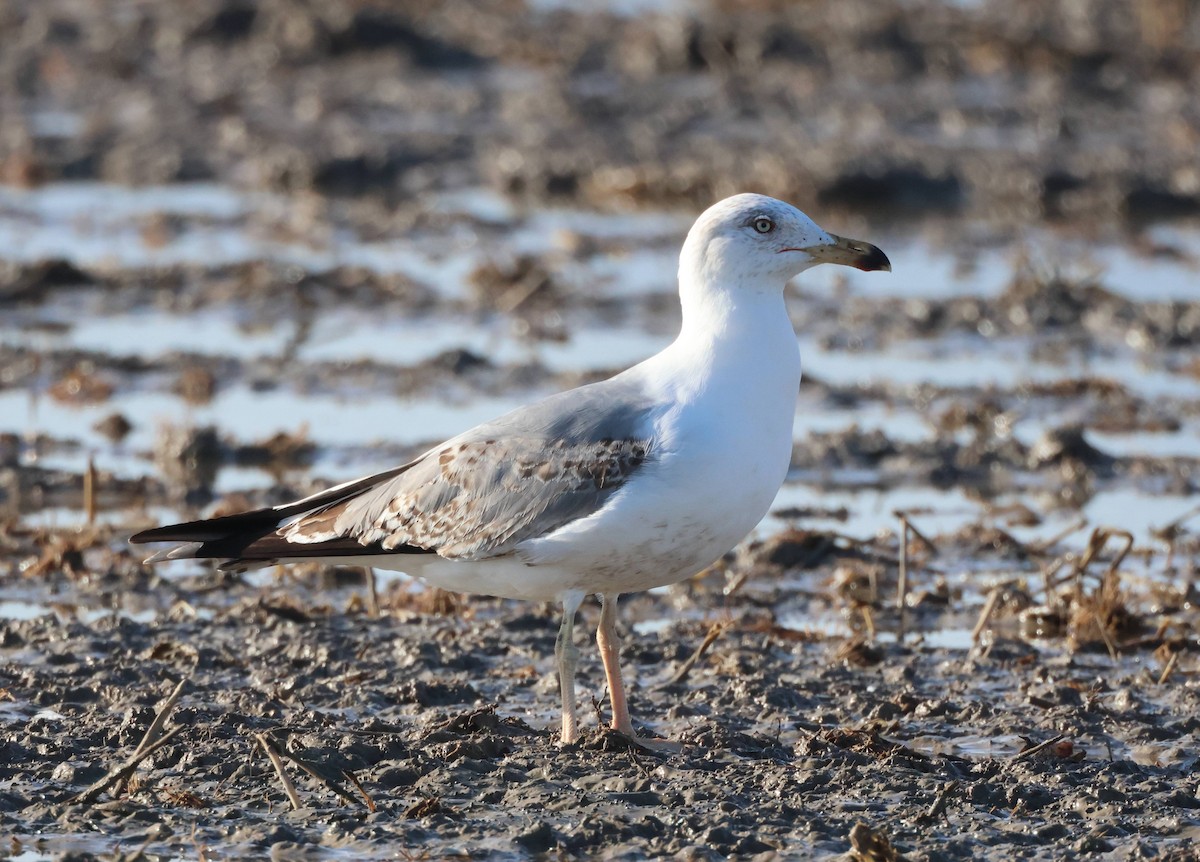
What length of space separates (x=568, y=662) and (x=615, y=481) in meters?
0.68

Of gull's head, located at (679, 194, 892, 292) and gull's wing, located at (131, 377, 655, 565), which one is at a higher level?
gull's head, located at (679, 194, 892, 292)

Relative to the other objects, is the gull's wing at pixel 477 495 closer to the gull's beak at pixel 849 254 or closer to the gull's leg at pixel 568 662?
the gull's leg at pixel 568 662

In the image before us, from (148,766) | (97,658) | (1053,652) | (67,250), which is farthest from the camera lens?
(67,250)

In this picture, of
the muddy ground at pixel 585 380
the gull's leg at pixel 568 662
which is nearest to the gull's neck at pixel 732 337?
the gull's leg at pixel 568 662

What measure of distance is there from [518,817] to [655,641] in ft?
6.60

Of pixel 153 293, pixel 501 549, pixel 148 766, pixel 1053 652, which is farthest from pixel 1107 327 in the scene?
pixel 148 766

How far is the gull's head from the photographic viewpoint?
6.55 m

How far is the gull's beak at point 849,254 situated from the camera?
6680 mm

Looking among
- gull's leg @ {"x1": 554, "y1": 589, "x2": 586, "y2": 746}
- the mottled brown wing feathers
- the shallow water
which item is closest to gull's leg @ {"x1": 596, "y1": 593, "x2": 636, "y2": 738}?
gull's leg @ {"x1": 554, "y1": 589, "x2": 586, "y2": 746}

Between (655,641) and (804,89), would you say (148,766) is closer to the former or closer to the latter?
(655,641)

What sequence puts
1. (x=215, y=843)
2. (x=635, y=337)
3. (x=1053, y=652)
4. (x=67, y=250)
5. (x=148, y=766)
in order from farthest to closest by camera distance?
1. (x=67, y=250)
2. (x=635, y=337)
3. (x=1053, y=652)
4. (x=148, y=766)
5. (x=215, y=843)

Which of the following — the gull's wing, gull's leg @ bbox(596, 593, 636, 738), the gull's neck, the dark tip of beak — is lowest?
gull's leg @ bbox(596, 593, 636, 738)

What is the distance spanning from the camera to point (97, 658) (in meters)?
7.25

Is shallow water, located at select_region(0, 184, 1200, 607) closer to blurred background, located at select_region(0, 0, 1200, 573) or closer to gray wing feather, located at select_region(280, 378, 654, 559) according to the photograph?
blurred background, located at select_region(0, 0, 1200, 573)
